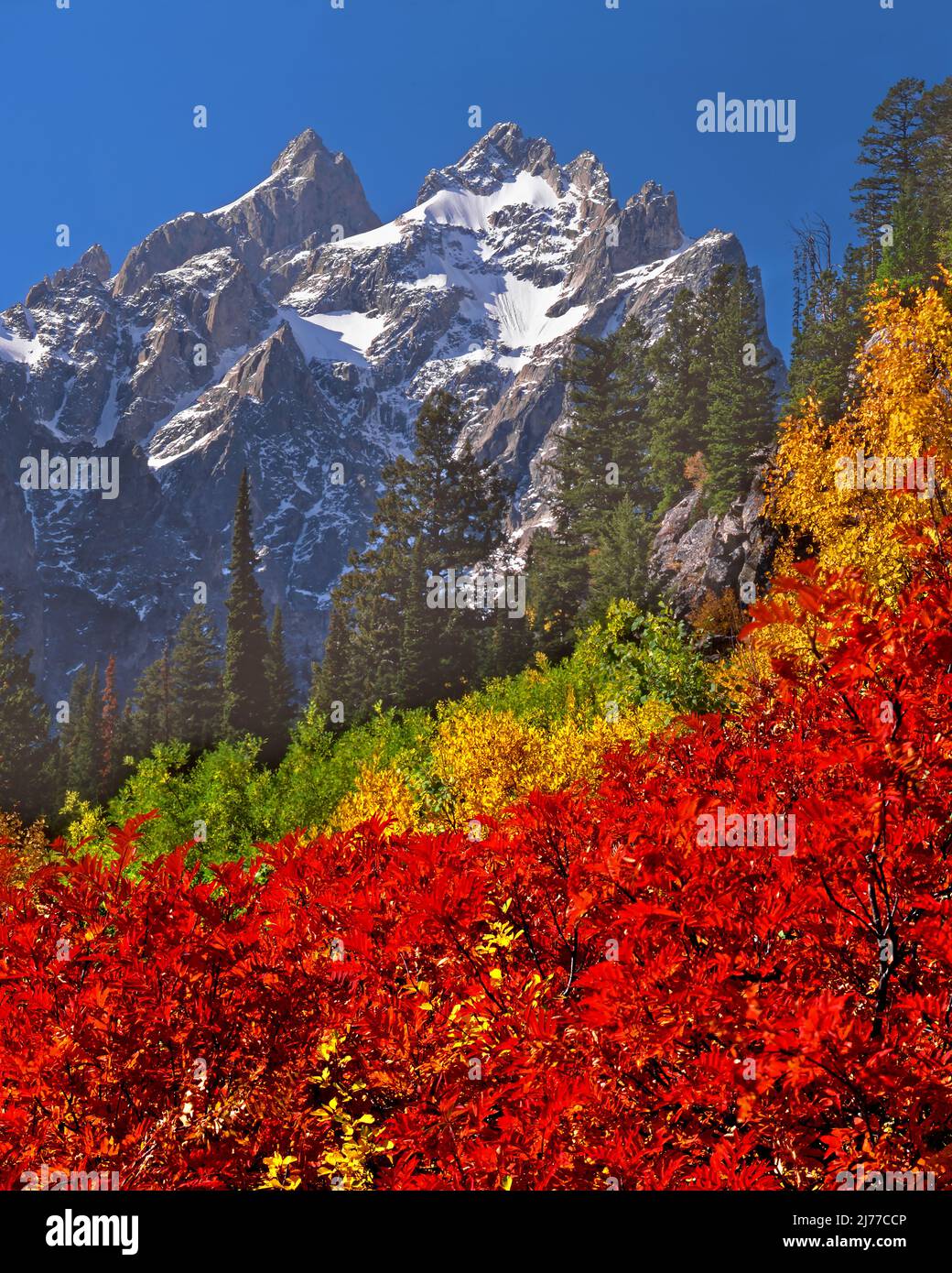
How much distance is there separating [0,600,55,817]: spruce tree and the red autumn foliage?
42.8 m

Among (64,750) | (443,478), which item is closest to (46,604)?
(64,750)

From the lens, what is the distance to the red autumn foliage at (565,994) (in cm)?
233

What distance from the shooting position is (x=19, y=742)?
43062 millimetres

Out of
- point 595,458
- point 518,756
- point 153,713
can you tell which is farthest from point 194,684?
point 518,756

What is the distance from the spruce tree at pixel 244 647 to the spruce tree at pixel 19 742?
30.4ft

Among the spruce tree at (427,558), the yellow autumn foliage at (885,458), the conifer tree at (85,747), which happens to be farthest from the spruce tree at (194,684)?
the yellow autumn foliage at (885,458)

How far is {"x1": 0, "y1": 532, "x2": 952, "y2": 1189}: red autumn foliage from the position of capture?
2328 millimetres

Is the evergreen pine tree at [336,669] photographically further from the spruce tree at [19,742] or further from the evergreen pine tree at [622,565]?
the spruce tree at [19,742]

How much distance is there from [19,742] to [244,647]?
11.8 meters

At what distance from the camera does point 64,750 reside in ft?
173

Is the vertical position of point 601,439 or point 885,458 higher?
point 601,439

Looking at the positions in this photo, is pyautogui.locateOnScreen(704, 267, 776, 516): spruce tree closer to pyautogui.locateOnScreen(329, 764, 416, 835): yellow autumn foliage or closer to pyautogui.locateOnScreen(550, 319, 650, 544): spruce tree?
pyautogui.locateOnScreen(550, 319, 650, 544): spruce tree

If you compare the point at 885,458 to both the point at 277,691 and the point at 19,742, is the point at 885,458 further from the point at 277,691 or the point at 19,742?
the point at 19,742

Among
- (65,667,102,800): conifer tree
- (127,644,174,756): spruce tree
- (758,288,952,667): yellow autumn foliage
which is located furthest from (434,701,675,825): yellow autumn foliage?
(127,644,174,756): spruce tree
